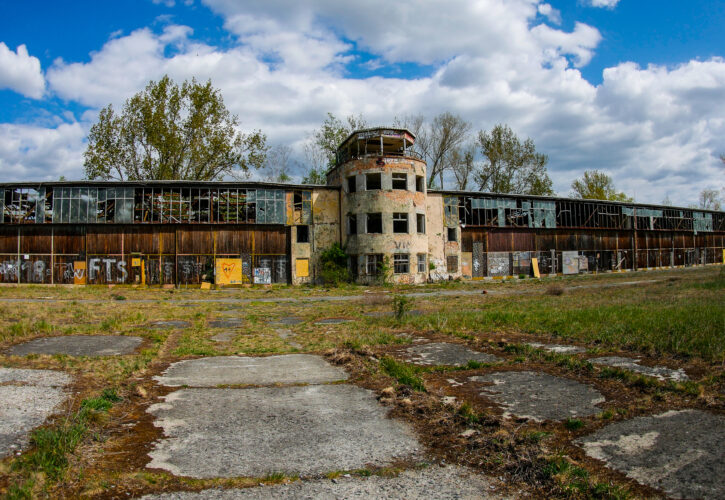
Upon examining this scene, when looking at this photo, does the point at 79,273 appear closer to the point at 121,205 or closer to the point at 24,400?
the point at 121,205

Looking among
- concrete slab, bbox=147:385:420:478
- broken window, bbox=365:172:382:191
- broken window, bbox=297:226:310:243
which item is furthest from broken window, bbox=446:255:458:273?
concrete slab, bbox=147:385:420:478

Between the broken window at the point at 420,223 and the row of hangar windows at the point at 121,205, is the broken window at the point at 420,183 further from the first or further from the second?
the row of hangar windows at the point at 121,205

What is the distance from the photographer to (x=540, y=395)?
5.68 metres

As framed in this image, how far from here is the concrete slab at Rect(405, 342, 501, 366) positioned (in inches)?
304

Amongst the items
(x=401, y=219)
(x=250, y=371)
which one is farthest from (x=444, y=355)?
(x=401, y=219)

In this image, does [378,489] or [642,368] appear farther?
[642,368]

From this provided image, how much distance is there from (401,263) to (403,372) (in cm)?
2475

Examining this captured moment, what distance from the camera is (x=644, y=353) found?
750cm

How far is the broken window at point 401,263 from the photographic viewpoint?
31141 mm

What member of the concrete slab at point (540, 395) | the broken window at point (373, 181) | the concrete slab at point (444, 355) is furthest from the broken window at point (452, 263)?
the concrete slab at point (540, 395)

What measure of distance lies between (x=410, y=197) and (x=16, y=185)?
2680 cm

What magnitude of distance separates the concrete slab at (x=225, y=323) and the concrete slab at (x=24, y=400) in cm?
614

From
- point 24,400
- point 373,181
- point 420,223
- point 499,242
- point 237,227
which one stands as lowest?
point 24,400

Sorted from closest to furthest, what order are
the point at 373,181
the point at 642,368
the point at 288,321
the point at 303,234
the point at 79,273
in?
1. the point at 642,368
2. the point at 288,321
3. the point at 79,273
4. the point at 303,234
5. the point at 373,181
